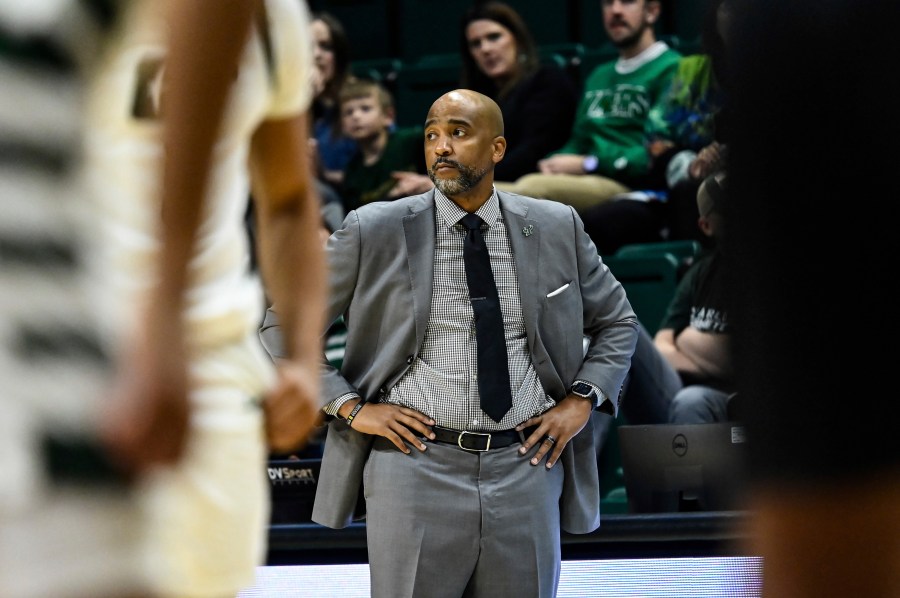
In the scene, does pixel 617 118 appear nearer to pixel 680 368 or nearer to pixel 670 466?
pixel 680 368

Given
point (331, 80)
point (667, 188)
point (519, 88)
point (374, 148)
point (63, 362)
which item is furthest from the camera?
point (331, 80)

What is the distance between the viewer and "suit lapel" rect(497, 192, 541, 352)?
167 inches

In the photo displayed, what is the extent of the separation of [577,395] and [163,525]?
3083 mm

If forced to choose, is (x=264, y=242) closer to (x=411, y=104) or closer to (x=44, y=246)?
(x=44, y=246)

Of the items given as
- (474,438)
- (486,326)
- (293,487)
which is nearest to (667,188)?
(293,487)

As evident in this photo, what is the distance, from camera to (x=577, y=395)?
13.9 ft

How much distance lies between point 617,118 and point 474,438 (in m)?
3.00

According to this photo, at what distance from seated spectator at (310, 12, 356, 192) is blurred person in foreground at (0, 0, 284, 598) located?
6.14m

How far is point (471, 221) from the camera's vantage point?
169 inches

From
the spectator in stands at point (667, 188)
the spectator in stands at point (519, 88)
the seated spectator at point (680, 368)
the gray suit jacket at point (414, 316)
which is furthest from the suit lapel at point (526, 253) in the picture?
the spectator in stands at point (519, 88)

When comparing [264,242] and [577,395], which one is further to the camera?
[577,395]

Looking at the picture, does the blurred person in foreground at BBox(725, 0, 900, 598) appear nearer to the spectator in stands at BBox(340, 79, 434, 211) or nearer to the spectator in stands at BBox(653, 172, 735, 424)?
the spectator in stands at BBox(653, 172, 735, 424)

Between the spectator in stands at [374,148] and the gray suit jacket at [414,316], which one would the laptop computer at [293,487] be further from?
the spectator in stands at [374,148]

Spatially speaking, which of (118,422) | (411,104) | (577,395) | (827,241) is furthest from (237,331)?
(411,104)
